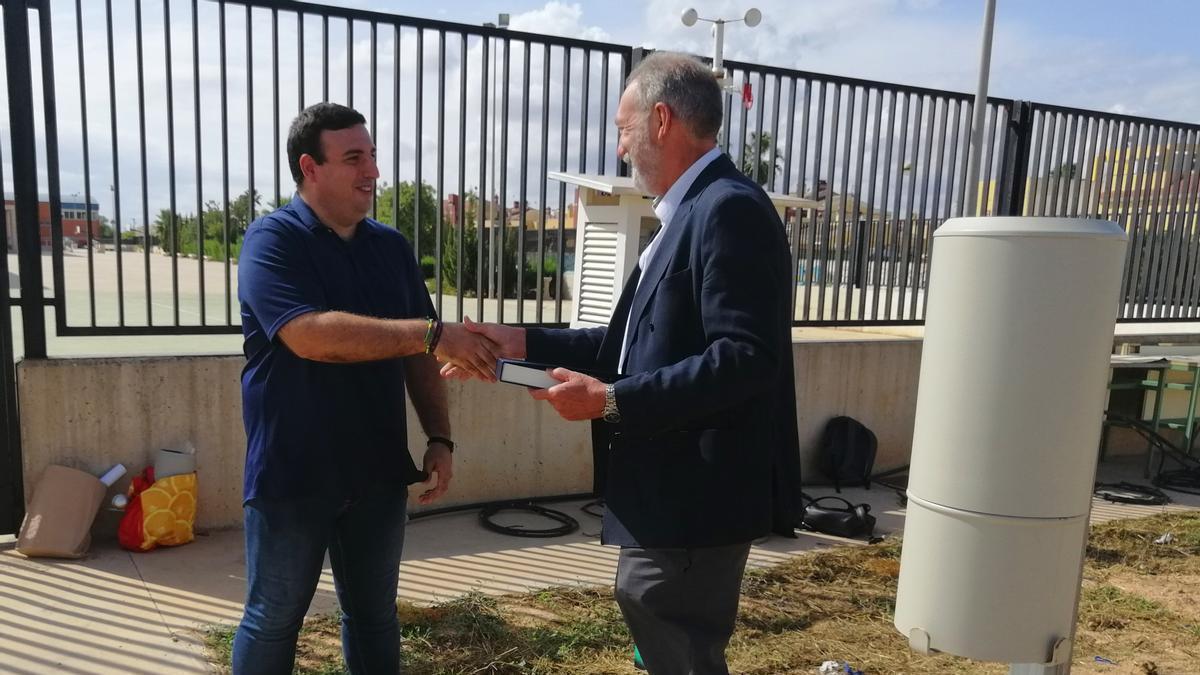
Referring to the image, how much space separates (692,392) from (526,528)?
3.48 metres

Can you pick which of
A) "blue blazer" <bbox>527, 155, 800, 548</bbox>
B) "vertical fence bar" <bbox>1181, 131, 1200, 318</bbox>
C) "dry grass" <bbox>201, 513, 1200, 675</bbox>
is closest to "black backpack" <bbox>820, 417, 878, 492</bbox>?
"dry grass" <bbox>201, 513, 1200, 675</bbox>

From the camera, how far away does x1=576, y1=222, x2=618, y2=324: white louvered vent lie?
193 inches

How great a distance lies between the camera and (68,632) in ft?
11.6

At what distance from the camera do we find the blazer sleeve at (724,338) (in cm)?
194

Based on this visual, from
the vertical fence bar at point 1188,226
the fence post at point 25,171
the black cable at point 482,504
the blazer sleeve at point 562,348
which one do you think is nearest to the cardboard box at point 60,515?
the fence post at point 25,171

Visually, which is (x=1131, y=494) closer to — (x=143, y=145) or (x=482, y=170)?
(x=482, y=170)

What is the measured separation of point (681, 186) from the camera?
221 cm

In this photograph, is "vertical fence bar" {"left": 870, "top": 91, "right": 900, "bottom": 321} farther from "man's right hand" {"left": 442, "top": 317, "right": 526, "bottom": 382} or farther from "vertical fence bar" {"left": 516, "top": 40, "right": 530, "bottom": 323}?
"man's right hand" {"left": 442, "top": 317, "right": 526, "bottom": 382}

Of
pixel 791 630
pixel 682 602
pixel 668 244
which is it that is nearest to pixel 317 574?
pixel 682 602

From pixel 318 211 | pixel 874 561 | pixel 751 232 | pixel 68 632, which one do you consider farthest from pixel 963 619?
pixel 68 632

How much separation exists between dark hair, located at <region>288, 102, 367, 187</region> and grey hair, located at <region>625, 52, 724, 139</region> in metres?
0.90

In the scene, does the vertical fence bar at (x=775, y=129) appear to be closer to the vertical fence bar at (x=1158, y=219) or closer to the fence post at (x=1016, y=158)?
the fence post at (x=1016, y=158)

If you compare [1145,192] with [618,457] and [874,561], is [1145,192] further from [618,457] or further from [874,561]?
[618,457]

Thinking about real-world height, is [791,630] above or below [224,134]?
below
